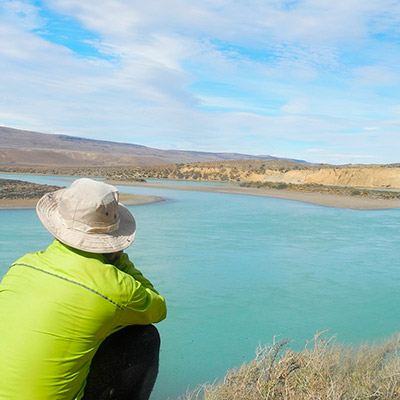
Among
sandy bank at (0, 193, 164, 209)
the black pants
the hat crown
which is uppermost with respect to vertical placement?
the hat crown

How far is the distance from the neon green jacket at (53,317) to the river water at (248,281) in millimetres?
2416

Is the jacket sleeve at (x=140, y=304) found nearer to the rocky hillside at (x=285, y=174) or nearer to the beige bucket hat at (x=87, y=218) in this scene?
the beige bucket hat at (x=87, y=218)

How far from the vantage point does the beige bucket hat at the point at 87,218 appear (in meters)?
1.73

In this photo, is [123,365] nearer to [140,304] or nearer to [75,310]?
[140,304]

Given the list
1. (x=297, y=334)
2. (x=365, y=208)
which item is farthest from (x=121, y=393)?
(x=365, y=208)

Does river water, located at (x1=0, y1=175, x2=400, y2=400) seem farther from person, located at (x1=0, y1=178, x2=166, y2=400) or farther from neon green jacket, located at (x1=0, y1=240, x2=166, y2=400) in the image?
neon green jacket, located at (x1=0, y1=240, x2=166, y2=400)

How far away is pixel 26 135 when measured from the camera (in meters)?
173

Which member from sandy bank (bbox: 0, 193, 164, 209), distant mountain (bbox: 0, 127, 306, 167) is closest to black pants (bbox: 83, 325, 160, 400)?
sandy bank (bbox: 0, 193, 164, 209)

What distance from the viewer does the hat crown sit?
174cm

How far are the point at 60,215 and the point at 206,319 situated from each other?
174 inches

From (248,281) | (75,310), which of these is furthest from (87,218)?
(248,281)

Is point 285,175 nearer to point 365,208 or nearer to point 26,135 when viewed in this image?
point 365,208

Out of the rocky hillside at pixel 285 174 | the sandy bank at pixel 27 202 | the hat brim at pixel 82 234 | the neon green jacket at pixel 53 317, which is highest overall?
the rocky hillside at pixel 285 174

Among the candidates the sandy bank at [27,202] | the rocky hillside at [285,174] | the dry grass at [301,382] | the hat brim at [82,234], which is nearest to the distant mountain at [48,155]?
the rocky hillside at [285,174]
